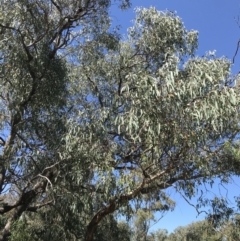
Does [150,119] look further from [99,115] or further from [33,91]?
[33,91]

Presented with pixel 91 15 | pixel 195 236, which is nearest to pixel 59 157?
pixel 91 15

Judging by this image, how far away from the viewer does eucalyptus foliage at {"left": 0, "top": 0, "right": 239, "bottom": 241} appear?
4.28m

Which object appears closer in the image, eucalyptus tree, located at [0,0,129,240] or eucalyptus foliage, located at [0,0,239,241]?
eucalyptus foliage, located at [0,0,239,241]

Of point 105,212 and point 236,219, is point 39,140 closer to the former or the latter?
point 105,212

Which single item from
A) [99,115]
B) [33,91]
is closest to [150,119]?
[99,115]

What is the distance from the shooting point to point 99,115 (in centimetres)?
535

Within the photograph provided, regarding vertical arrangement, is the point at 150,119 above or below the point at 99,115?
below

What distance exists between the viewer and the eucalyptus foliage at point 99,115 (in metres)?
4.28

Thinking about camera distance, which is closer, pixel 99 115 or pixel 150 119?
pixel 150 119

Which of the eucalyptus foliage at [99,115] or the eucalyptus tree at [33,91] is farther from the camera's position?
the eucalyptus tree at [33,91]

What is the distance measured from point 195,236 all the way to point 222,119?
15122 millimetres

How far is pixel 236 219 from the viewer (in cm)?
705

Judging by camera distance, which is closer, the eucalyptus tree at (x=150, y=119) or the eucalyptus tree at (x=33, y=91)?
the eucalyptus tree at (x=150, y=119)

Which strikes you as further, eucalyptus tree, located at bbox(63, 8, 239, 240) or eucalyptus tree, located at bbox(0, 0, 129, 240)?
eucalyptus tree, located at bbox(0, 0, 129, 240)
